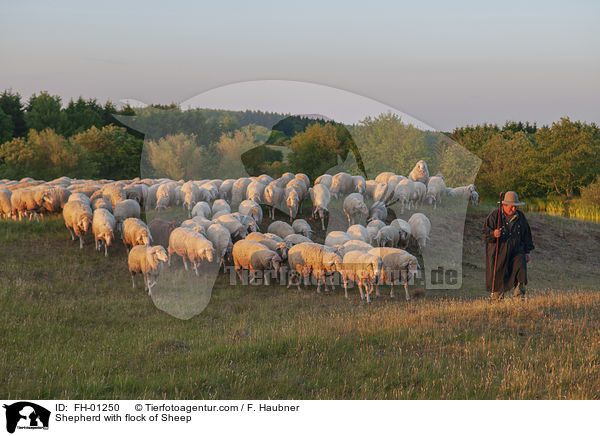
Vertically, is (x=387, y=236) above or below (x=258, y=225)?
below

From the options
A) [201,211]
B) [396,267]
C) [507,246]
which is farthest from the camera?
[201,211]

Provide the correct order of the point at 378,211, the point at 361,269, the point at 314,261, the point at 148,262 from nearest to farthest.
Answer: the point at 148,262, the point at 361,269, the point at 314,261, the point at 378,211

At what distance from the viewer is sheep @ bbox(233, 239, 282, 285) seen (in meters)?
15.3

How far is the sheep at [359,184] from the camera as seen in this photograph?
80.5 ft

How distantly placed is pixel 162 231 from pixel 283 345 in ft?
36.9

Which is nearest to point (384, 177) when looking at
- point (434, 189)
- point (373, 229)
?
point (434, 189)

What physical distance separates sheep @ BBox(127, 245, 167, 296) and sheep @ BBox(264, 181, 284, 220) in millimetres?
8681

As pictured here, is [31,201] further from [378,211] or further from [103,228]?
[378,211]

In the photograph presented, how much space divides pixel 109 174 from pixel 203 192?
A: 106 ft

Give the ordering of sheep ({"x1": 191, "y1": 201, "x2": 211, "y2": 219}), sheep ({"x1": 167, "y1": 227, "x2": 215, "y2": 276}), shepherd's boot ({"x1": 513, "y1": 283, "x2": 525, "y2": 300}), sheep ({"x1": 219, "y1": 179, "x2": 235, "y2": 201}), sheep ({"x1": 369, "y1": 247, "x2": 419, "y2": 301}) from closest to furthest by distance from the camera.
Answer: shepherd's boot ({"x1": 513, "y1": 283, "x2": 525, "y2": 300}), sheep ({"x1": 369, "y1": 247, "x2": 419, "y2": 301}), sheep ({"x1": 167, "y1": 227, "x2": 215, "y2": 276}), sheep ({"x1": 191, "y1": 201, "x2": 211, "y2": 219}), sheep ({"x1": 219, "y1": 179, "x2": 235, "y2": 201})

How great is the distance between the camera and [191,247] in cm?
1584

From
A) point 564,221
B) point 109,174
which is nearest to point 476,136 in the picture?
point 564,221

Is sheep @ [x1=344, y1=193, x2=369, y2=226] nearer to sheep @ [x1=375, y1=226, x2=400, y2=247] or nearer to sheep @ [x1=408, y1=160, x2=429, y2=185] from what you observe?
sheep @ [x1=375, y1=226, x2=400, y2=247]

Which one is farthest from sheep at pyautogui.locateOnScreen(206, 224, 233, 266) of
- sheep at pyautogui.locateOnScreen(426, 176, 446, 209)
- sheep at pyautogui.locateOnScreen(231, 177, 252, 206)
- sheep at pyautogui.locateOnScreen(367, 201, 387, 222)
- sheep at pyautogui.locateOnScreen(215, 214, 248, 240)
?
sheep at pyautogui.locateOnScreen(426, 176, 446, 209)
